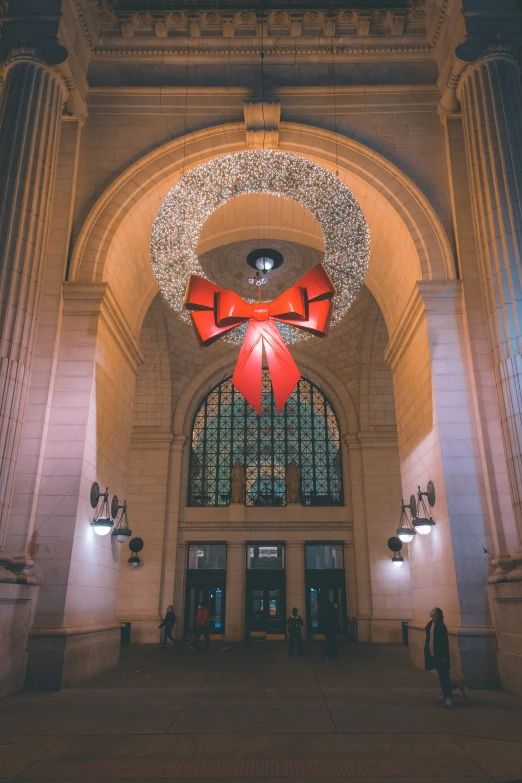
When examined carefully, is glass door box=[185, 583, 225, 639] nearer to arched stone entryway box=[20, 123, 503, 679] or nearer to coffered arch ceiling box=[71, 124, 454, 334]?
arched stone entryway box=[20, 123, 503, 679]

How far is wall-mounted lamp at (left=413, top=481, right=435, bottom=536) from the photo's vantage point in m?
10.3

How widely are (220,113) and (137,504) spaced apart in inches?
550

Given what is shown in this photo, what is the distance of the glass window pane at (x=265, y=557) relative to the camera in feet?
69.8

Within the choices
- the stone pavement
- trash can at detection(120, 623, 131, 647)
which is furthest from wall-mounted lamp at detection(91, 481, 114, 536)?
trash can at detection(120, 623, 131, 647)

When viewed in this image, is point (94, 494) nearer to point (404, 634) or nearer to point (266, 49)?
point (266, 49)

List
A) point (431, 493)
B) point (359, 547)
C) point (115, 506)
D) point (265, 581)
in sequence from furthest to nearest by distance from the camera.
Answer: point (265, 581) < point (359, 547) < point (115, 506) < point (431, 493)

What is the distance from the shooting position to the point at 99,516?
1091 cm

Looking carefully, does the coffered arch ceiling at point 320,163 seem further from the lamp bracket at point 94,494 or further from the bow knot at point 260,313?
the lamp bracket at point 94,494

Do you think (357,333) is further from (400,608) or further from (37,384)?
(37,384)

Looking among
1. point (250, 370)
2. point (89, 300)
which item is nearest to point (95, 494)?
point (89, 300)

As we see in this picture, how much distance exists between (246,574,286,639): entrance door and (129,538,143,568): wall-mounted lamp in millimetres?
4277

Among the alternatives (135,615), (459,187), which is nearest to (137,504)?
(135,615)

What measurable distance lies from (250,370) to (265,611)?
14.0 meters

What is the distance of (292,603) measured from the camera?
20594 mm
